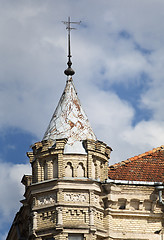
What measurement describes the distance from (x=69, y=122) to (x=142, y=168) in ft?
14.2

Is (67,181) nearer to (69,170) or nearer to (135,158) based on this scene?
(69,170)

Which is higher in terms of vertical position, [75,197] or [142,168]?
[142,168]

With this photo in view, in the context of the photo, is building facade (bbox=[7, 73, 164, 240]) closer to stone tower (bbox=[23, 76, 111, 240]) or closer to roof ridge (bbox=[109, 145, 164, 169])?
stone tower (bbox=[23, 76, 111, 240])

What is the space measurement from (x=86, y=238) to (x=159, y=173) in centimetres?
569

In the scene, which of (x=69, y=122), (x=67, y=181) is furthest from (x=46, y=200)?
(x=69, y=122)

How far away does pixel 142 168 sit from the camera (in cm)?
3762

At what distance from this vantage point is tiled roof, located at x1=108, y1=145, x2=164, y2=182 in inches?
1451

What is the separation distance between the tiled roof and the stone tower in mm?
1847

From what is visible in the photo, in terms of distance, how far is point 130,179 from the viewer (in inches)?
1446

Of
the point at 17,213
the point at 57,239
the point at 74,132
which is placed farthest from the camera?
the point at 17,213

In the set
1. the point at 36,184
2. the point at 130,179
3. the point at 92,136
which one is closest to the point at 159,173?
the point at 130,179

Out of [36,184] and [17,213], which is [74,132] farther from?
[17,213]

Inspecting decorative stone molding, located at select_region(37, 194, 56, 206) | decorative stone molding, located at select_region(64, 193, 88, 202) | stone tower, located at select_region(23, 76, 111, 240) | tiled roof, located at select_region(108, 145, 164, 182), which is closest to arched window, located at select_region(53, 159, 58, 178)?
stone tower, located at select_region(23, 76, 111, 240)

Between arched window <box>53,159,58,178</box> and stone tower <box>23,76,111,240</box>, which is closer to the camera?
stone tower <box>23,76,111,240</box>
